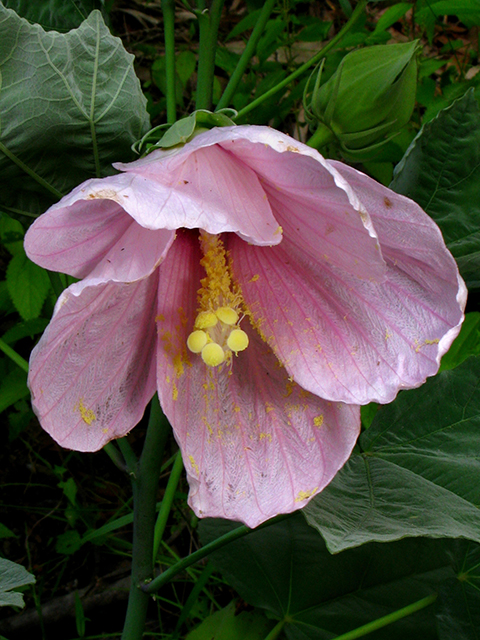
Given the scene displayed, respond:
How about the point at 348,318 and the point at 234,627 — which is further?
the point at 234,627

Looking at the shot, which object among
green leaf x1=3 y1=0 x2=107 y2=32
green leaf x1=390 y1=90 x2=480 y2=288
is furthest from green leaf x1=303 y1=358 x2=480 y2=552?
green leaf x1=3 y1=0 x2=107 y2=32

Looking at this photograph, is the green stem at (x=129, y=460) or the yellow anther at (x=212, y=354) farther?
the green stem at (x=129, y=460)

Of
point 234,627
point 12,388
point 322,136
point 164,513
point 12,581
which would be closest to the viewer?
point 12,581

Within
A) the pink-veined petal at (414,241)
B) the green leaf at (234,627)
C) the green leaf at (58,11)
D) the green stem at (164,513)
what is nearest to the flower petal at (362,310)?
the pink-veined petal at (414,241)

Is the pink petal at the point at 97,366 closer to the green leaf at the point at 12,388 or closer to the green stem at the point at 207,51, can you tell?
the green stem at the point at 207,51

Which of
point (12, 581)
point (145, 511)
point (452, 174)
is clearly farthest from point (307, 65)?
point (12, 581)

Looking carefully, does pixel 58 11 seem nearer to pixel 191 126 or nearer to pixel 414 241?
pixel 191 126

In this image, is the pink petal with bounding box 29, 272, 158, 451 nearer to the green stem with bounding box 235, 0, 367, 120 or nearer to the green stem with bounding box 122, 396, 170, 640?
the green stem with bounding box 122, 396, 170, 640

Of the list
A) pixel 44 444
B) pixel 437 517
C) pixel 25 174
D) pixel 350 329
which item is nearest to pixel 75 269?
pixel 25 174
